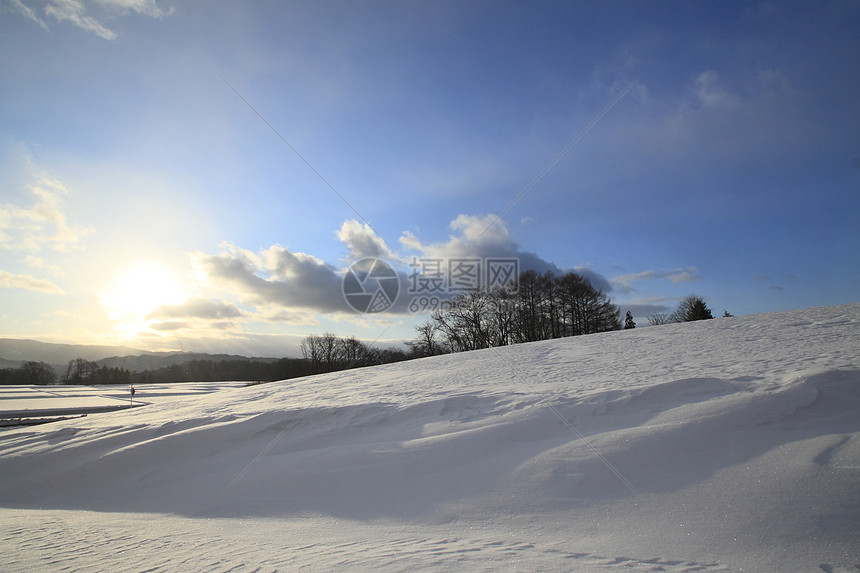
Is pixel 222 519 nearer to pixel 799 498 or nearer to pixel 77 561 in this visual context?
pixel 77 561

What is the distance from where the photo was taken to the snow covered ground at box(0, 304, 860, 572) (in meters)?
3.83

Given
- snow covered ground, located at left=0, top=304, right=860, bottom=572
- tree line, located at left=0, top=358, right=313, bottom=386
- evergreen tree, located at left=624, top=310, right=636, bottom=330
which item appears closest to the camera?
snow covered ground, located at left=0, top=304, right=860, bottom=572

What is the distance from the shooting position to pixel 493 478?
5.61 m

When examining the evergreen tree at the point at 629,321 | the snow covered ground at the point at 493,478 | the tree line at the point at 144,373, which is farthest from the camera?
the tree line at the point at 144,373

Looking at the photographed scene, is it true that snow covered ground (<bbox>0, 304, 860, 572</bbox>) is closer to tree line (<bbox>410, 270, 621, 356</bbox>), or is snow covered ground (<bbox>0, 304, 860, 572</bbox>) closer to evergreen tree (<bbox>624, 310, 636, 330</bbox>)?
tree line (<bbox>410, 270, 621, 356</bbox>)

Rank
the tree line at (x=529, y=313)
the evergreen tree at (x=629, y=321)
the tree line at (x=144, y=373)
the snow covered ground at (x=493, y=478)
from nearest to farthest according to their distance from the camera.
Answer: the snow covered ground at (x=493, y=478), the tree line at (x=529, y=313), the evergreen tree at (x=629, y=321), the tree line at (x=144, y=373)

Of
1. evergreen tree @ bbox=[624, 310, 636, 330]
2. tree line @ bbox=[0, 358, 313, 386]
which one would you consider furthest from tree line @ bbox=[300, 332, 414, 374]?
evergreen tree @ bbox=[624, 310, 636, 330]

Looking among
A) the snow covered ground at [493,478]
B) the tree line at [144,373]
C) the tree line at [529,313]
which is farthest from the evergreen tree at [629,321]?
the tree line at [144,373]


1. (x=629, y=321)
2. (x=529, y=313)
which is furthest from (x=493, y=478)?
(x=629, y=321)

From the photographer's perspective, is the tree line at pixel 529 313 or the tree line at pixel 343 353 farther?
the tree line at pixel 343 353

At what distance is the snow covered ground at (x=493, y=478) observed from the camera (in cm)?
383

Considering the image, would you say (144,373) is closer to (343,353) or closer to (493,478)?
(343,353)

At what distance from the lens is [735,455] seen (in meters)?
5.17

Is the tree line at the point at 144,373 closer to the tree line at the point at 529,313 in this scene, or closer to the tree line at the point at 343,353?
the tree line at the point at 343,353
